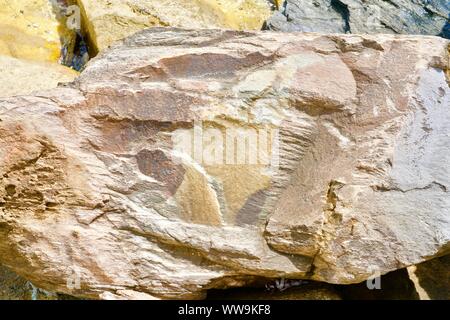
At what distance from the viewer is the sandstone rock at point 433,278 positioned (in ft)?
9.02

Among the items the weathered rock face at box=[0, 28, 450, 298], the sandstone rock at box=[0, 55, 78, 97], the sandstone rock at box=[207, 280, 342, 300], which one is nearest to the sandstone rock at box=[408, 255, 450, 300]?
the sandstone rock at box=[207, 280, 342, 300]

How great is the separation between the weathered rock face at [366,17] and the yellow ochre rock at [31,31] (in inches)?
66.7

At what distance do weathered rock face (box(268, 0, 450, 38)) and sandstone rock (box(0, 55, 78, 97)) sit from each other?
5.32 feet

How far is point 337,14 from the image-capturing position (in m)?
4.27

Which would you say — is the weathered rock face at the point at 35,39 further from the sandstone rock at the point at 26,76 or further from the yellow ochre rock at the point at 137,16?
the yellow ochre rock at the point at 137,16

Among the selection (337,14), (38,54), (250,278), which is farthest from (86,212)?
(337,14)

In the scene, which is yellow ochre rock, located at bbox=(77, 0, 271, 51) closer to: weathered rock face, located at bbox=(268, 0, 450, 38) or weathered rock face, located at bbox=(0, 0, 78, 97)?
weathered rock face, located at bbox=(0, 0, 78, 97)

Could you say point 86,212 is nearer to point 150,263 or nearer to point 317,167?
point 150,263

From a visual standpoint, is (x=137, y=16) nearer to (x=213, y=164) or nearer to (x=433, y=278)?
(x=213, y=164)

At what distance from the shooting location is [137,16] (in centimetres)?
412

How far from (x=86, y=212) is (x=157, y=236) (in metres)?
0.32

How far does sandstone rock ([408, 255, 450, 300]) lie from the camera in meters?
2.75

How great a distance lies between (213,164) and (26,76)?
1.86m

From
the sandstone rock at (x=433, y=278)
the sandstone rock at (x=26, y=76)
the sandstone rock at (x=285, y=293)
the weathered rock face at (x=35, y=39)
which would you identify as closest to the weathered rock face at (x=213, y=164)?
the sandstone rock at (x=285, y=293)
